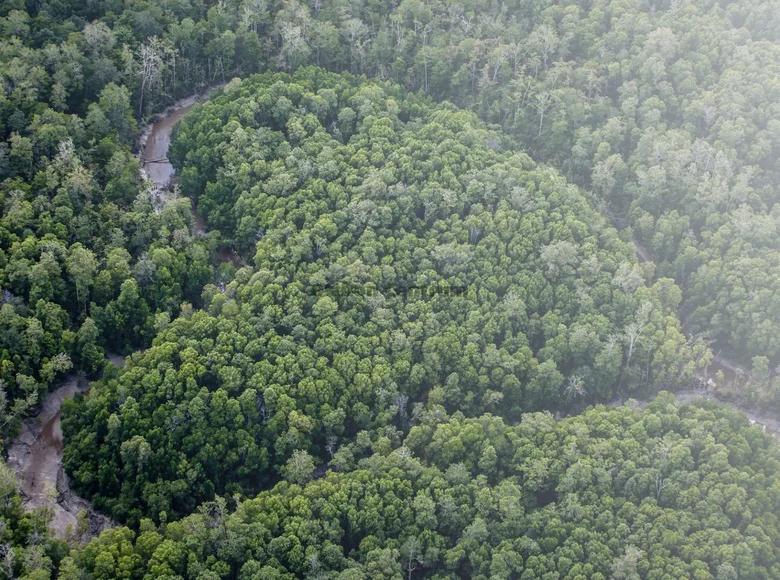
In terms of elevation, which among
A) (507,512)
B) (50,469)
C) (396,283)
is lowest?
(50,469)

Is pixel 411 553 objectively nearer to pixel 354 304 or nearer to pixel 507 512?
pixel 507 512

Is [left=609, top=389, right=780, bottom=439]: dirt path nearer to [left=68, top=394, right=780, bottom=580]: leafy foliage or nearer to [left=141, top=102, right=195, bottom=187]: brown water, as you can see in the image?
[left=68, top=394, right=780, bottom=580]: leafy foliage

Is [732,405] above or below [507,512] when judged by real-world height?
below

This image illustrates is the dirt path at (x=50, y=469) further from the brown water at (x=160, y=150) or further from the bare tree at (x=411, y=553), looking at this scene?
the brown water at (x=160, y=150)

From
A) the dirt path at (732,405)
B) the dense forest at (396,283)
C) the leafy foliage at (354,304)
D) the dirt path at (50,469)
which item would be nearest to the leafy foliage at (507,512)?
the dense forest at (396,283)

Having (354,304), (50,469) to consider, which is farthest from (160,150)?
(50,469)

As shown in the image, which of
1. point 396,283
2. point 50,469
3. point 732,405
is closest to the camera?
point 50,469

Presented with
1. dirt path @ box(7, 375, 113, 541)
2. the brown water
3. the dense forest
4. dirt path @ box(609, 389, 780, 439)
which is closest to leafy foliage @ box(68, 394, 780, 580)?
the dense forest

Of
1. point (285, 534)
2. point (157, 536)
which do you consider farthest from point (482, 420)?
point (157, 536)
